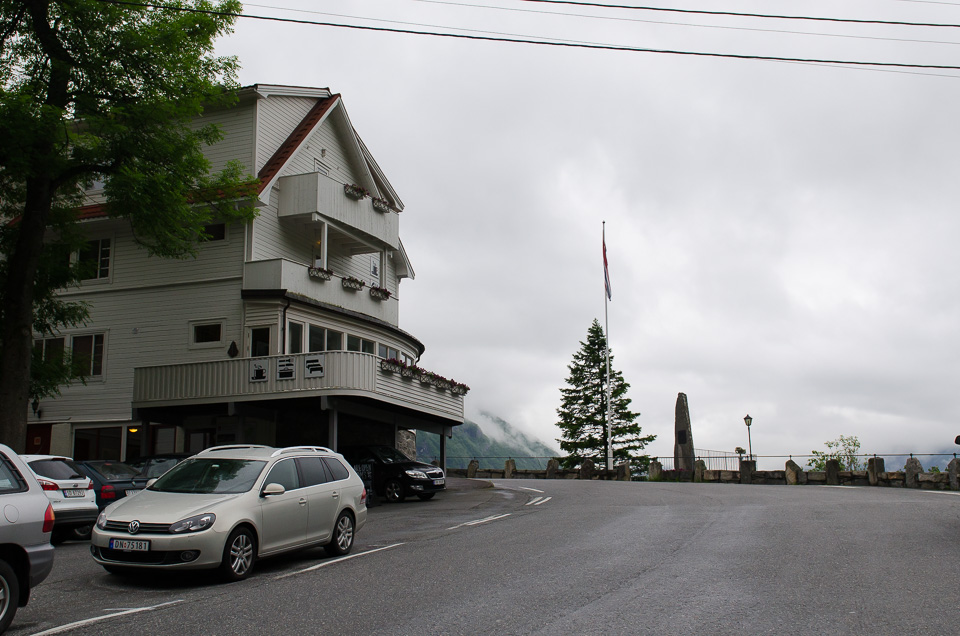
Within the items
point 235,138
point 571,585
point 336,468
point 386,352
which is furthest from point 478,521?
point 235,138

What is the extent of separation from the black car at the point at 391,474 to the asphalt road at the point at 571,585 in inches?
333

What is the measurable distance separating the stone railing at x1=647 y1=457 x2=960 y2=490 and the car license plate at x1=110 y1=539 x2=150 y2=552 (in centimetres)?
2694

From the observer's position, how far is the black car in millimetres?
24766

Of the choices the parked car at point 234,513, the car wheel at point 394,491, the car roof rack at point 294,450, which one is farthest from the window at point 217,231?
the car roof rack at point 294,450

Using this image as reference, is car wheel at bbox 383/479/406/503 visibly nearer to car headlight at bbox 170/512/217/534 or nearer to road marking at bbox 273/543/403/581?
road marking at bbox 273/543/403/581

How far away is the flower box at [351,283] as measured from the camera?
96.5 feet

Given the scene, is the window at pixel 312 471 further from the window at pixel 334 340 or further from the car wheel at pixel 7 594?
the window at pixel 334 340

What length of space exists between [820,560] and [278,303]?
760 inches

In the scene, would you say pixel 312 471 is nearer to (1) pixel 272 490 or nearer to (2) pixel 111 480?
(1) pixel 272 490

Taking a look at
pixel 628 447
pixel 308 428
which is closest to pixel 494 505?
pixel 308 428

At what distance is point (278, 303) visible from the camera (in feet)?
88.0

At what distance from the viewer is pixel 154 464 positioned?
1908 centimetres

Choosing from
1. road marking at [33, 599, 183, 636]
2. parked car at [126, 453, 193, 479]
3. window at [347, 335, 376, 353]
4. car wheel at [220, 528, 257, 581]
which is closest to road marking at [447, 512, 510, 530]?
car wheel at [220, 528, 257, 581]

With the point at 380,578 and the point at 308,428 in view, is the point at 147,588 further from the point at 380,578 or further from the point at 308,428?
the point at 308,428
